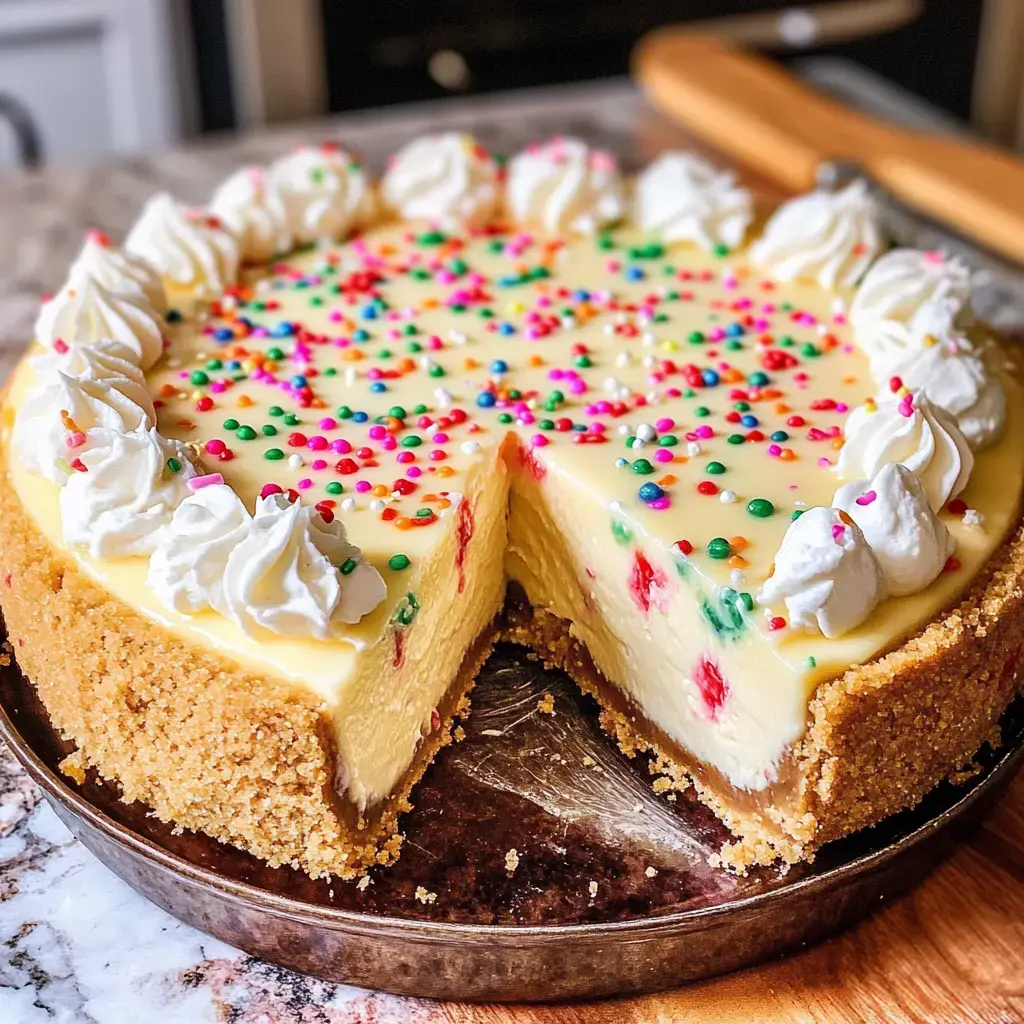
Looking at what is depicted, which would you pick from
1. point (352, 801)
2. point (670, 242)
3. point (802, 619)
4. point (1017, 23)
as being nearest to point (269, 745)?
point (352, 801)

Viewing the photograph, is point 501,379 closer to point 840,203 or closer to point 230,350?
point 230,350

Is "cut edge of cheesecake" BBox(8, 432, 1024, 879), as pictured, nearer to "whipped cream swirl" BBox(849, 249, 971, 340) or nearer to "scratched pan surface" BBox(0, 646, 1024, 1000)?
"scratched pan surface" BBox(0, 646, 1024, 1000)

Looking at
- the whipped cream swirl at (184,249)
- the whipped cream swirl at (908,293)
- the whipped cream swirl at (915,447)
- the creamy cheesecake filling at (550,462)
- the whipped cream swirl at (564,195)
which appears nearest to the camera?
the creamy cheesecake filling at (550,462)

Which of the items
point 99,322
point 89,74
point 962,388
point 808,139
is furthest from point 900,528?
point 89,74

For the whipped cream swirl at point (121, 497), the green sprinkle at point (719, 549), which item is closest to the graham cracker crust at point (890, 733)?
the green sprinkle at point (719, 549)

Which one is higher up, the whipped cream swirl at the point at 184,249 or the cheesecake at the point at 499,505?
the whipped cream swirl at the point at 184,249

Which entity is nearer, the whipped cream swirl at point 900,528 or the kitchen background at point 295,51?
the whipped cream swirl at point 900,528

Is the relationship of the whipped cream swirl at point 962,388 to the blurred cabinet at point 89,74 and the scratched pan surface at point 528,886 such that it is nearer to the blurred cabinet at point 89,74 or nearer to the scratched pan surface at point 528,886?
the scratched pan surface at point 528,886
